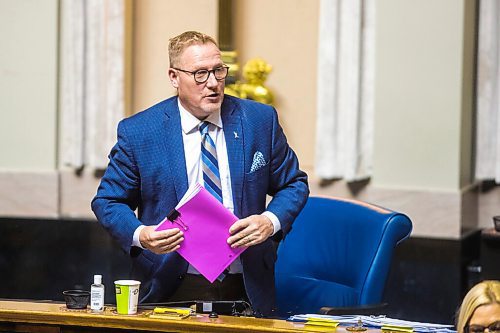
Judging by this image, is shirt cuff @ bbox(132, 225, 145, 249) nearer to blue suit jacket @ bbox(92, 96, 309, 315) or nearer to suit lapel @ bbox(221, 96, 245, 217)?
blue suit jacket @ bbox(92, 96, 309, 315)

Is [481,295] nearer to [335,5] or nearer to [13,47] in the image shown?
[335,5]

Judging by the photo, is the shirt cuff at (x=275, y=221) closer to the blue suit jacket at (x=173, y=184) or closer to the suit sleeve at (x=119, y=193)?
the blue suit jacket at (x=173, y=184)

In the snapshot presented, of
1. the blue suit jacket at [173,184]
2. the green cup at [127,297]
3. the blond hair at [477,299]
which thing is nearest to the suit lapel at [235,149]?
the blue suit jacket at [173,184]

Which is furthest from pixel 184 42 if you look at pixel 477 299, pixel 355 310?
pixel 477 299

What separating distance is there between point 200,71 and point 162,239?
0.58m

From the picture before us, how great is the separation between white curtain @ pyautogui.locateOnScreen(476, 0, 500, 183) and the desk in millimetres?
2666

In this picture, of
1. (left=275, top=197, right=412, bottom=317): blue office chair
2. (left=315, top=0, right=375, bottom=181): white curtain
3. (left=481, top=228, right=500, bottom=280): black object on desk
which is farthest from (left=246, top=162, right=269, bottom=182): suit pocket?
(left=315, top=0, right=375, bottom=181): white curtain

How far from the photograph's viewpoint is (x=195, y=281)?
3859 mm

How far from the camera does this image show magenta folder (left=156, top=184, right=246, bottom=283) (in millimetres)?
3523

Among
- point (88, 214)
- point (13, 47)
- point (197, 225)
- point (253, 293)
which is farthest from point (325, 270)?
point (13, 47)

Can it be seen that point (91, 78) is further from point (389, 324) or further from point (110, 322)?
point (389, 324)

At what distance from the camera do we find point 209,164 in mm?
3863

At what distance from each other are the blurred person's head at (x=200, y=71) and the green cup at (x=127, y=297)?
0.73 metres

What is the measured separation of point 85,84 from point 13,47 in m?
0.43
